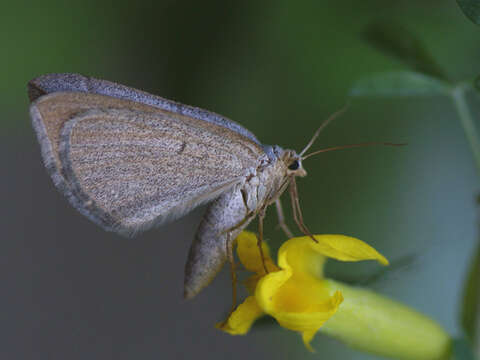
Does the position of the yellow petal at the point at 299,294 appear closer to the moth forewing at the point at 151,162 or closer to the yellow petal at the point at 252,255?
the yellow petal at the point at 252,255

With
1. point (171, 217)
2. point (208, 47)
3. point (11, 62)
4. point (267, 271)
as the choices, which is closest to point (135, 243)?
point (11, 62)

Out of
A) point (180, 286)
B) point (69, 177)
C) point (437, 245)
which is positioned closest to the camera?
point (69, 177)

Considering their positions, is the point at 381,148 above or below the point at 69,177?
above

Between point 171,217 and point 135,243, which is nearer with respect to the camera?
point 171,217

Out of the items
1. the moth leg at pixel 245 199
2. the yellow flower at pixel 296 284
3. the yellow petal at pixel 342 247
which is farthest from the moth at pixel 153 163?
the yellow petal at pixel 342 247

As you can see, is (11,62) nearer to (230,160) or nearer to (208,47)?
(208,47)

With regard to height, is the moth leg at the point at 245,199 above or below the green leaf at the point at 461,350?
above
